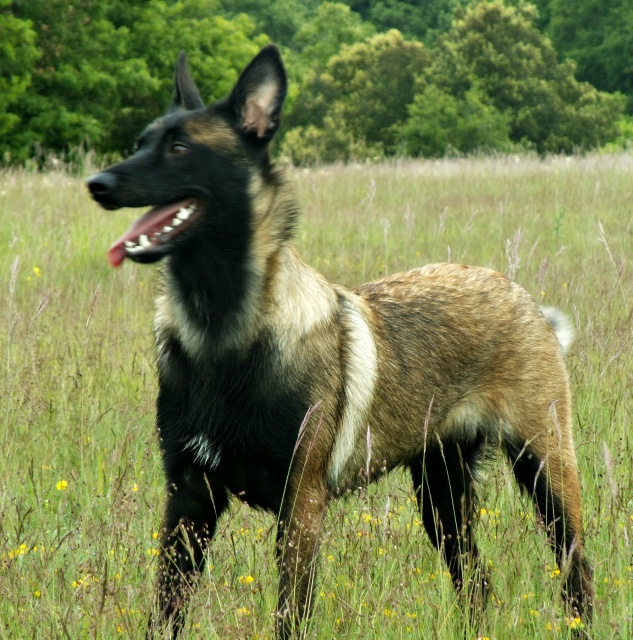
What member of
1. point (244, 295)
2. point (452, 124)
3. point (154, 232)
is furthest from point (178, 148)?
point (452, 124)

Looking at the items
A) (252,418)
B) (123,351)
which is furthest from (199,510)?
(123,351)

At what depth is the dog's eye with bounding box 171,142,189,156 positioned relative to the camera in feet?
9.38

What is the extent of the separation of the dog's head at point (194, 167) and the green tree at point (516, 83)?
1340 inches

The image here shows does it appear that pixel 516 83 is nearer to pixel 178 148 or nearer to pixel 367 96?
pixel 367 96

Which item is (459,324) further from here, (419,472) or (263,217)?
(263,217)

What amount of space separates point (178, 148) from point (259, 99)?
0.38m

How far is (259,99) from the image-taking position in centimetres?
306

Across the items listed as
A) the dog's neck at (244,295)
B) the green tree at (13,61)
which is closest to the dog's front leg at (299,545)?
the dog's neck at (244,295)

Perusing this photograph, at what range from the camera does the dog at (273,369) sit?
2.78m

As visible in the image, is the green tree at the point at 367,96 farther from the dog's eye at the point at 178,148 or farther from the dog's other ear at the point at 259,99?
the dog's eye at the point at 178,148

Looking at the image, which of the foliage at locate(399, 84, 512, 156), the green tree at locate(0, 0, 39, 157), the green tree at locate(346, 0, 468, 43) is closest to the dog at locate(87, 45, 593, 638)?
the green tree at locate(0, 0, 39, 157)

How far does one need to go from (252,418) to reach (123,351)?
2609mm

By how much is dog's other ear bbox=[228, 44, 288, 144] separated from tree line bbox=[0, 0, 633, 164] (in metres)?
19.9

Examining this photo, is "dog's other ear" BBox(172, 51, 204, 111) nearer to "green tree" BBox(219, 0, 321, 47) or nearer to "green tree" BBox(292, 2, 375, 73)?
"green tree" BBox(292, 2, 375, 73)
